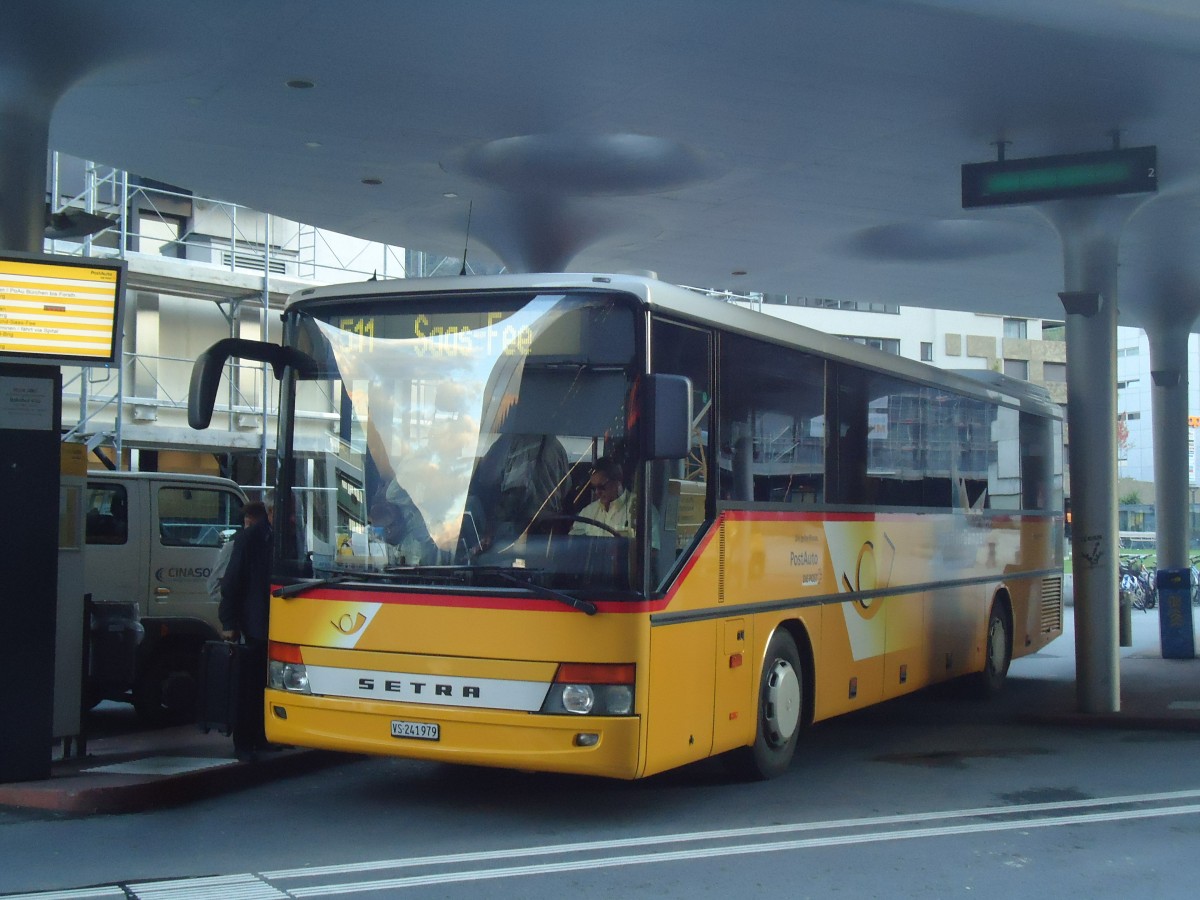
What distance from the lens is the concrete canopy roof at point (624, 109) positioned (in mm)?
9625

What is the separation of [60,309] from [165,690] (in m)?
4.06

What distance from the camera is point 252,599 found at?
10.0m

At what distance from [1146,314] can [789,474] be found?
13.6 meters

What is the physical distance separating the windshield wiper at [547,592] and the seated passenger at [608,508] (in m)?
0.36

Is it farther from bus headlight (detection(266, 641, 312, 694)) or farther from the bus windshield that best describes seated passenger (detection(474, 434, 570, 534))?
bus headlight (detection(266, 641, 312, 694))

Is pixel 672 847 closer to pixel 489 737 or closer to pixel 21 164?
pixel 489 737

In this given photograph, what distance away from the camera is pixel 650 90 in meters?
11.3

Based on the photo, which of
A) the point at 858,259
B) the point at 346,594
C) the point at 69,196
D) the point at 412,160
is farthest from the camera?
the point at 69,196

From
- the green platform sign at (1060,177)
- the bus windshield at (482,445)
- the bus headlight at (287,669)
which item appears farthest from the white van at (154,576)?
the green platform sign at (1060,177)

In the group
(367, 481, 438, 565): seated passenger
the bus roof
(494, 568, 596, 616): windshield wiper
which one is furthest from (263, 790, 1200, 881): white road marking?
the bus roof

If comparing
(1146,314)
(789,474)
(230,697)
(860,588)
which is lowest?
(230,697)

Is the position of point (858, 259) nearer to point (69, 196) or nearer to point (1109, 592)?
point (1109, 592)

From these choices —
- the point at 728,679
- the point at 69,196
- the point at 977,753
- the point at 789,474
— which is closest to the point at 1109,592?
the point at 977,753

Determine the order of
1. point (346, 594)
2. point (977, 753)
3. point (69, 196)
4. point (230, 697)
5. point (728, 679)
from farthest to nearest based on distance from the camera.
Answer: point (69, 196), point (977, 753), point (230, 697), point (728, 679), point (346, 594)
